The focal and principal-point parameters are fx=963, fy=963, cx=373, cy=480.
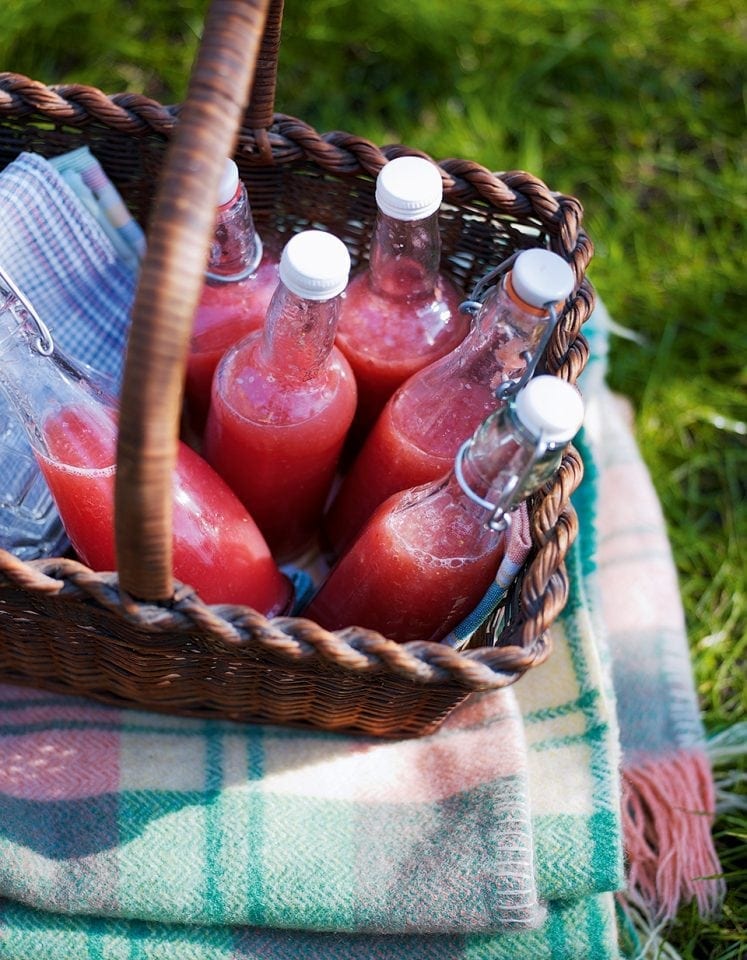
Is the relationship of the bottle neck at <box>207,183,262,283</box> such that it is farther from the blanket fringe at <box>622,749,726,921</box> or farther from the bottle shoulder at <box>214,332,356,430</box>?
the blanket fringe at <box>622,749,726,921</box>

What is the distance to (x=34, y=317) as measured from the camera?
21.9 inches

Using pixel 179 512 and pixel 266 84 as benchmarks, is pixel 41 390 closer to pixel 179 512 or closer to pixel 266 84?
pixel 179 512

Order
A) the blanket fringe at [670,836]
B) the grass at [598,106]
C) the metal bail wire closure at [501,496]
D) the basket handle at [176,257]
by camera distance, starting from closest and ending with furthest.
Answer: the basket handle at [176,257]
the metal bail wire closure at [501,496]
the blanket fringe at [670,836]
the grass at [598,106]

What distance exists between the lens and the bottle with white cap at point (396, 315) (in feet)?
1.97

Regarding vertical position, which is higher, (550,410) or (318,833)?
(550,410)

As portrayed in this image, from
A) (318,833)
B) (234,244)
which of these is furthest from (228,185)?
(318,833)

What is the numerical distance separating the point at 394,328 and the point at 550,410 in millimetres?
200

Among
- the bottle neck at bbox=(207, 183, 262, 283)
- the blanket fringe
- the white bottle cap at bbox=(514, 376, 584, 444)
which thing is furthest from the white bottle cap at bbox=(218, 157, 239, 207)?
the blanket fringe

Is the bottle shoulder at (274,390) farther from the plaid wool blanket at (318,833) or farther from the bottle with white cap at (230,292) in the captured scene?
the plaid wool blanket at (318,833)

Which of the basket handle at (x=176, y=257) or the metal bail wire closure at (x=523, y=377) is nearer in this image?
the basket handle at (x=176, y=257)

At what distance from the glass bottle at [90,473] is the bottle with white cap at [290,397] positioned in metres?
0.04

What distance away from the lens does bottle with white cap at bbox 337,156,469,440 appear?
0.60m

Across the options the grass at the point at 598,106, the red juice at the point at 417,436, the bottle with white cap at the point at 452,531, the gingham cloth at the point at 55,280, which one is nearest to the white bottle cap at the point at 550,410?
the bottle with white cap at the point at 452,531

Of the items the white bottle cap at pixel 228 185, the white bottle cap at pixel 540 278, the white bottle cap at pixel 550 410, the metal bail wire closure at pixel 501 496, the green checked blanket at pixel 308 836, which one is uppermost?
the white bottle cap at pixel 540 278
